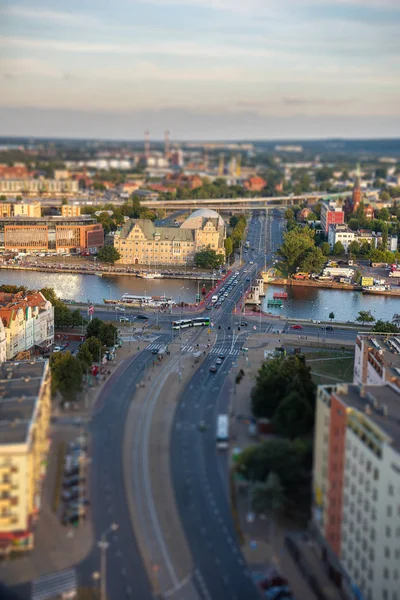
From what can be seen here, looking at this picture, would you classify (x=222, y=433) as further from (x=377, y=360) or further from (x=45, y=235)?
(x=45, y=235)

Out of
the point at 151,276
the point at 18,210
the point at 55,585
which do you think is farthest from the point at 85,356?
the point at 18,210

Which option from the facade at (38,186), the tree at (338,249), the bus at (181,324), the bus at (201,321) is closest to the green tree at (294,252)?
the tree at (338,249)

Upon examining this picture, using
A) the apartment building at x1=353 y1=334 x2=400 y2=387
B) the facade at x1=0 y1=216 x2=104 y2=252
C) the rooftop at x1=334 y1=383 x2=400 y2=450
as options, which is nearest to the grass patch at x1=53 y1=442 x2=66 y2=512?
the rooftop at x1=334 y1=383 x2=400 y2=450

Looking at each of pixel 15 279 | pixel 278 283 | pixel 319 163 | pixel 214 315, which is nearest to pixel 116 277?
pixel 15 279

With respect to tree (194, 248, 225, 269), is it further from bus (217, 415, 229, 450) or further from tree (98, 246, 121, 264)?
bus (217, 415, 229, 450)

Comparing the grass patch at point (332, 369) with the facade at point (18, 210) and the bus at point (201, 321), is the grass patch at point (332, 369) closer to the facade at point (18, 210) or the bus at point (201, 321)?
the bus at point (201, 321)

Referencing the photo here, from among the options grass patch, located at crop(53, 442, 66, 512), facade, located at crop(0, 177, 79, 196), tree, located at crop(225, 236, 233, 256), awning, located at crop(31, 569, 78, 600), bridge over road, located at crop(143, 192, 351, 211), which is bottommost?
awning, located at crop(31, 569, 78, 600)
